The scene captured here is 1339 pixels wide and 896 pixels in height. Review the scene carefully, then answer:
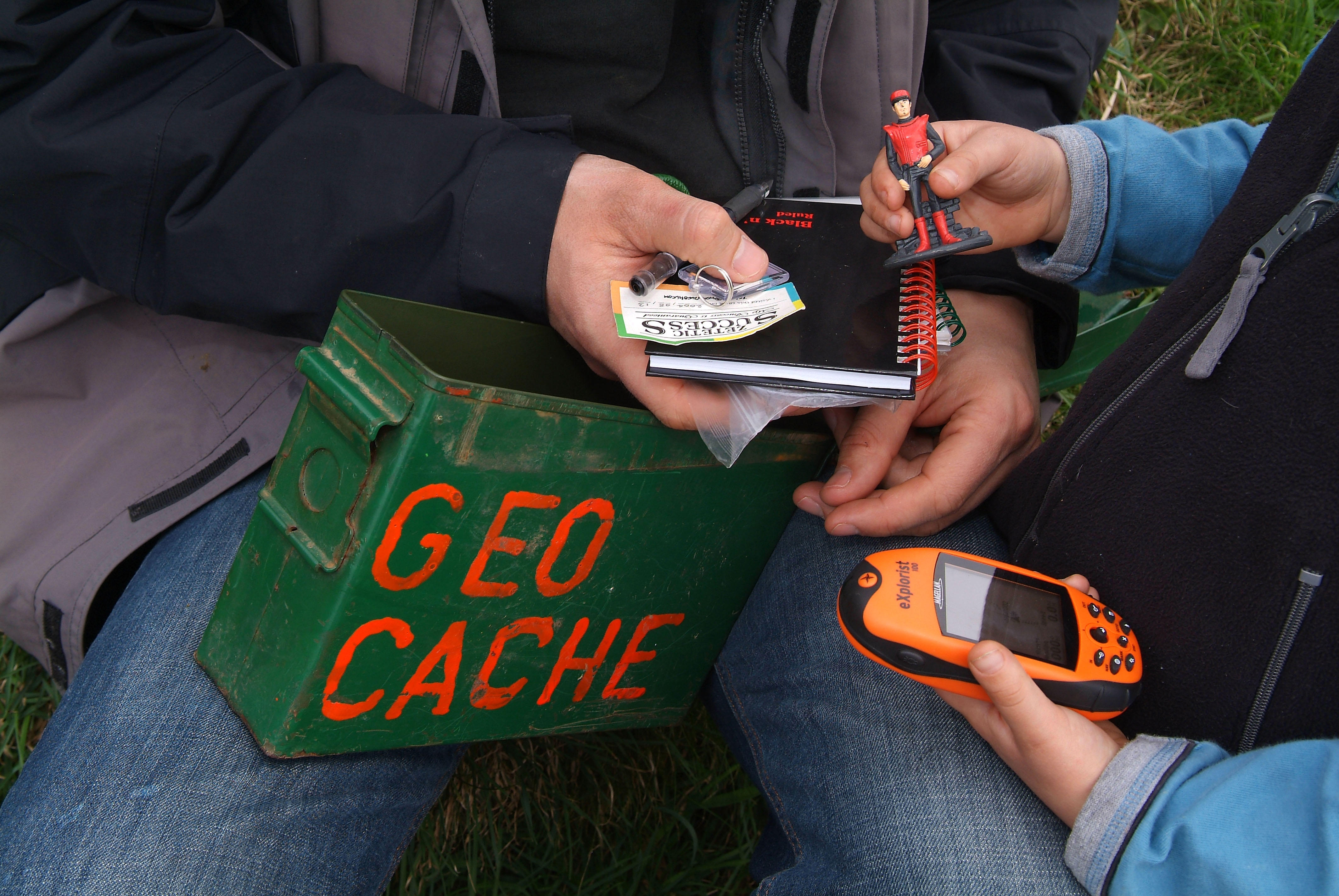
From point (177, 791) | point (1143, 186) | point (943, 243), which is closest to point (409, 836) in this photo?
point (177, 791)

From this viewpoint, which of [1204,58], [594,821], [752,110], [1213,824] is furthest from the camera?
[1204,58]

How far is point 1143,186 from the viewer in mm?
1081

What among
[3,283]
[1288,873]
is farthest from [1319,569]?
[3,283]

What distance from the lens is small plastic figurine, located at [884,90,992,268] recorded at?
91cm

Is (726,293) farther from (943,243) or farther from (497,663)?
(497,663)

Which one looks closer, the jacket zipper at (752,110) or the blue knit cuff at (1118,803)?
the blue knit cuff at (1118,803)

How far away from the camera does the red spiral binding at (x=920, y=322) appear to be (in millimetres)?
947

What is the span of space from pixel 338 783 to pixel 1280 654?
3.27 ft

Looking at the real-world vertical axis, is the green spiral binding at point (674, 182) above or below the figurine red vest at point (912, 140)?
below

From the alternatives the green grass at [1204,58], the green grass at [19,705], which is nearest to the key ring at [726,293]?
the green grass at [19,705]

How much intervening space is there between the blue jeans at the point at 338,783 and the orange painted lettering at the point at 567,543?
1.04ft

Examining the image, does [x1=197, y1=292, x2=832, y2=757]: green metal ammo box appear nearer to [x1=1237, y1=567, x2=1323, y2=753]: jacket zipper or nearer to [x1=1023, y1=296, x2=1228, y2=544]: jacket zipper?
[x1=1023, y1=296, x2=1228, y2=544]: jacket zipper

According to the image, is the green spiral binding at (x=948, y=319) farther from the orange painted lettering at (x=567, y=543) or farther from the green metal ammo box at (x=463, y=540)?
the orange painted lettering at (x=567, y=543)

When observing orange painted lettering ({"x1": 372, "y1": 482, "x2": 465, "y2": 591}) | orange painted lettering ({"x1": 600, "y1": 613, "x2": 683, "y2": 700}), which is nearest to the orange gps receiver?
orange painted lettering ({"x1": 600, "y1": 613, "x2": 683, "y2": 700})
